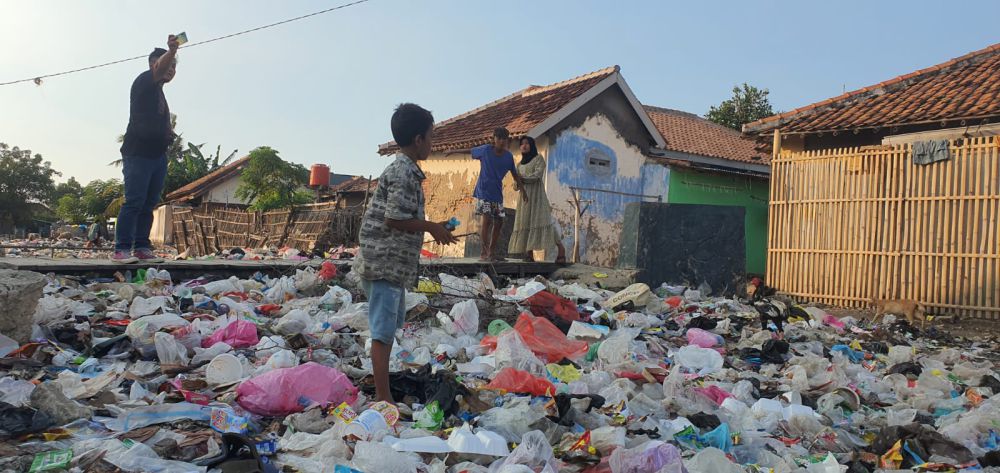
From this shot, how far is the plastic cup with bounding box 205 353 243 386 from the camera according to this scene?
3.05m

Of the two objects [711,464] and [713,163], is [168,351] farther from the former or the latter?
[713,163]

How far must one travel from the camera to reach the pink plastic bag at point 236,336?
147 inches

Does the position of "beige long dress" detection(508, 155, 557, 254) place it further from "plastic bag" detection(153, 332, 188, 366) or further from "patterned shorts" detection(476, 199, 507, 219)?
"plastic bag" detection(153, 332, 188, 366)

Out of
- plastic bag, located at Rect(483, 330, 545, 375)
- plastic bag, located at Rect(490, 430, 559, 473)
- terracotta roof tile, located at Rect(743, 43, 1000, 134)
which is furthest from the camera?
terracotta roof tile, located at Rect(743, 43, 1000, 134)

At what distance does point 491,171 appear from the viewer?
6844mm

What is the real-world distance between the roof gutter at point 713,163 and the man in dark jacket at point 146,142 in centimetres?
1110

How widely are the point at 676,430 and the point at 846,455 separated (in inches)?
27.1

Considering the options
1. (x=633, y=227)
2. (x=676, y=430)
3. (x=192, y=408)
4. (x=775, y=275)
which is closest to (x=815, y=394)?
(x=676, y=430)

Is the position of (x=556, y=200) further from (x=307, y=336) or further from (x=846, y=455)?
(x=846, y=455)

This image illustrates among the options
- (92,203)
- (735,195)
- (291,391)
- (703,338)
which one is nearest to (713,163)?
(735,195)

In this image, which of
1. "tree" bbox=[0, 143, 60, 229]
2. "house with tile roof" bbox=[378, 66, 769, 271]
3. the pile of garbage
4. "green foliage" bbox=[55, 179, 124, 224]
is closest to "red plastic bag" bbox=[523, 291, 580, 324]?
the pile of garbage

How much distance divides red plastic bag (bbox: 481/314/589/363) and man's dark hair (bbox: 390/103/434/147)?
175 cm

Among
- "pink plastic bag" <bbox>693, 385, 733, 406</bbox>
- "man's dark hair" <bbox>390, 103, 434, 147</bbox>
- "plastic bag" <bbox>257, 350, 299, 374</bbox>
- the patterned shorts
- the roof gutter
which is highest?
the roof gutter

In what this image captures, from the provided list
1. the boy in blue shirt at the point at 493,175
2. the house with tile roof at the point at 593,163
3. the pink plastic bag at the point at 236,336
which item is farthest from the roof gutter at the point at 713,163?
the pink plastic bag at the point at 236,336
